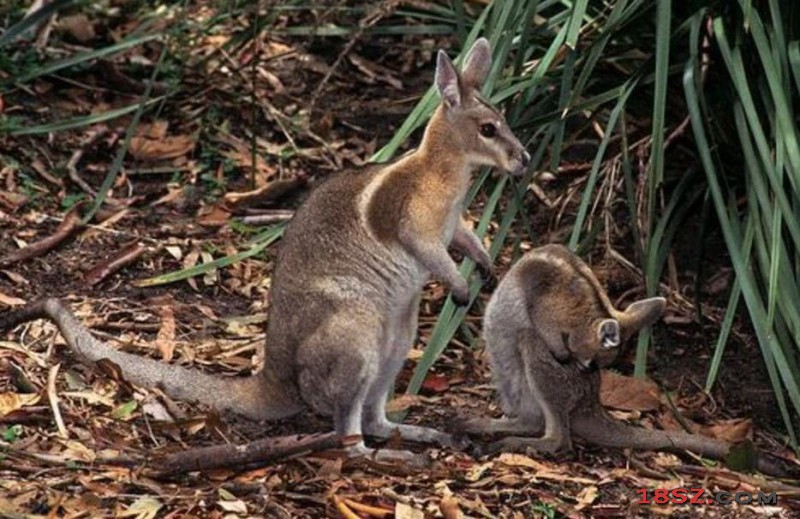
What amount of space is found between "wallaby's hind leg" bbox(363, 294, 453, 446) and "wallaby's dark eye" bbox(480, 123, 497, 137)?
71 cm

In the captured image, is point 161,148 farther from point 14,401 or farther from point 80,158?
point 14,401

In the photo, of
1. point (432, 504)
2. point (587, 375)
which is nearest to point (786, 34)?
point (587, 375)

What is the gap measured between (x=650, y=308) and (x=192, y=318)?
2084 millimetres

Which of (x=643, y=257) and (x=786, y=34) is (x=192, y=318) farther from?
(x=786, y=34)

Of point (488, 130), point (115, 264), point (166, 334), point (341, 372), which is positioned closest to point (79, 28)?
point (115, 264)

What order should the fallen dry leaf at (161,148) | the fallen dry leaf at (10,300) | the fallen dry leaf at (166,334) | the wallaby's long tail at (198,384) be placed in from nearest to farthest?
the wallaby's long tail at (198,384) → the fallen dry leaf at (166,334) → the fallen dry leaf at (10,300) → the fallen dry leaf at (161,148)

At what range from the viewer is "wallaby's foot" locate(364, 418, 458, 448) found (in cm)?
631

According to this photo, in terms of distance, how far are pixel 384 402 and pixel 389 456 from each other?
1.46ft

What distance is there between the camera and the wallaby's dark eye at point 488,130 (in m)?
6.32

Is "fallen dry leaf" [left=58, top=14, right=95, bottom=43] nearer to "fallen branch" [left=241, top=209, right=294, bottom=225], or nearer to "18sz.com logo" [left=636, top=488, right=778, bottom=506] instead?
"fallen branch" [left=241, top=209, right=294, bottom=225]

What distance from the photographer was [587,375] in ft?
20.9

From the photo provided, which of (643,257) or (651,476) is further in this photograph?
(643,257)

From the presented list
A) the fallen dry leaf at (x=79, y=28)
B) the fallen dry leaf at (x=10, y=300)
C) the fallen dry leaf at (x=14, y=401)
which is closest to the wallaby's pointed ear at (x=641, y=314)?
the fallen dry leaf at (x=14, y=401)

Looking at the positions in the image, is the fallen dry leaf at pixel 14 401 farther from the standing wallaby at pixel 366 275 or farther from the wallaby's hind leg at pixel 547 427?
the wallaby's hind leg at pixel 547 427
